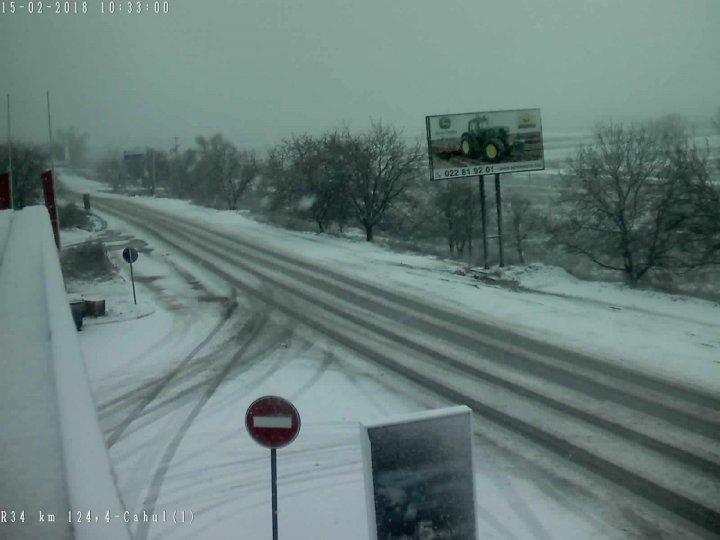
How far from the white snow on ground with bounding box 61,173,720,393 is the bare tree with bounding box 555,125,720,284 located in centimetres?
265

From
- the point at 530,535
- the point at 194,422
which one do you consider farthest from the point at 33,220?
the point at 530,535

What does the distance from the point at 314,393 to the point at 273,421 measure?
5400 millimetres

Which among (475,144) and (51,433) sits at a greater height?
(475,144)

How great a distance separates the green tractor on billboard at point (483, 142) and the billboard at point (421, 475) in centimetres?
2024

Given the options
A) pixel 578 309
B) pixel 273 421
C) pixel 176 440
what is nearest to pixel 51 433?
pixel 273 421

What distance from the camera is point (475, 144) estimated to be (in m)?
24.7

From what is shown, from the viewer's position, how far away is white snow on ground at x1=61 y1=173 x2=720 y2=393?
504 inches

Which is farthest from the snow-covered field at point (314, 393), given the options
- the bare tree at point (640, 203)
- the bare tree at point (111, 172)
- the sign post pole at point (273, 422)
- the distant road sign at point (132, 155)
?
the bare tree at point (111, 172)

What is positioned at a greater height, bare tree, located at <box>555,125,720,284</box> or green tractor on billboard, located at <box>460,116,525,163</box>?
green tractor on billboard, located at <box>460,116,525,163</box>

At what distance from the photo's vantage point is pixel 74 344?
5836mm

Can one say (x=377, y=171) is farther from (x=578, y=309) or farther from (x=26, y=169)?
(x=578, y=309)

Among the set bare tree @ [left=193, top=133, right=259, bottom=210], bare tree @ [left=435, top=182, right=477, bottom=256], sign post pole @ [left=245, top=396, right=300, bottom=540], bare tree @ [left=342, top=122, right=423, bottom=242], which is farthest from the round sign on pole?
bare tree @ [left=193, top=133, right=259, bottom=210]

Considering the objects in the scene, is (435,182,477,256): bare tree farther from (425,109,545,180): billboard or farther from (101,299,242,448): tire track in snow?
(101,299,242,448): tire track in snow

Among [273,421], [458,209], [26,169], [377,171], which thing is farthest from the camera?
[458,209]
